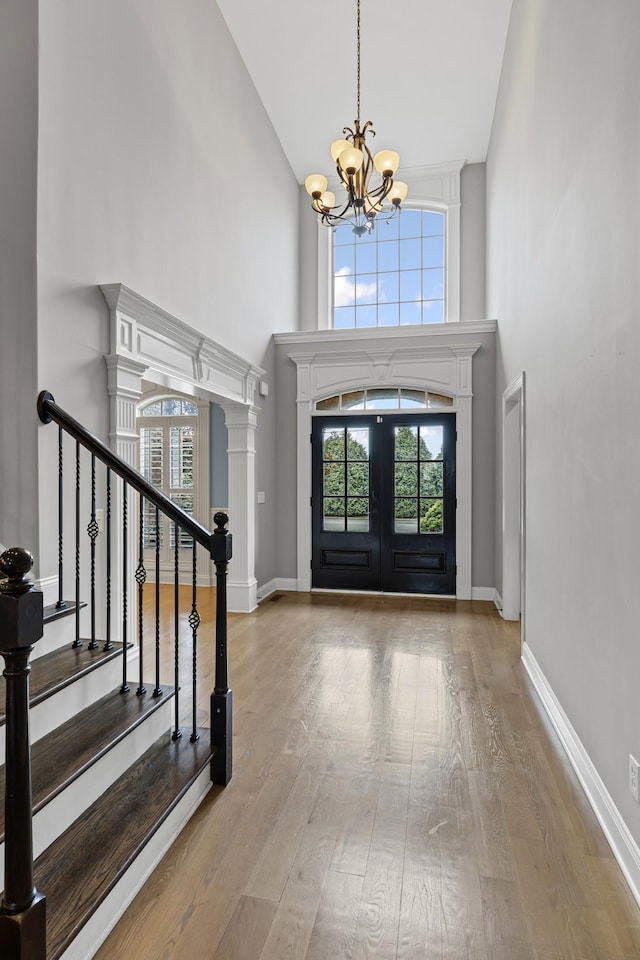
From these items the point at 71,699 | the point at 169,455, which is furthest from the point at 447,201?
the point at 71,699

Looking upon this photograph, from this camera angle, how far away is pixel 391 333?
6176mm

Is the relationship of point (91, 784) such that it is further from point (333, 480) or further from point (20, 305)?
point (333, 480)

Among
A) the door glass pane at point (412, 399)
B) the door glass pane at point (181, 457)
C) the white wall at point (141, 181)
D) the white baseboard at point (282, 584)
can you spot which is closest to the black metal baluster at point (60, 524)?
the white wall at point (141, 181)

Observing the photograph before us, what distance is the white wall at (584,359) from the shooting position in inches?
77.6

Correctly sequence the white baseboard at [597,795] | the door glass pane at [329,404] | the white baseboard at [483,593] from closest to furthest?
the white baseboard at [597,795] → the white baseboard at [483,593] → the door glass pane at [329,404]

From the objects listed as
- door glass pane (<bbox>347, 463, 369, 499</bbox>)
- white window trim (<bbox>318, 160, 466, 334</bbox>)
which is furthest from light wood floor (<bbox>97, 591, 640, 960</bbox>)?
white window trim (<bbox>318, 160, 466, 334</bbox>)

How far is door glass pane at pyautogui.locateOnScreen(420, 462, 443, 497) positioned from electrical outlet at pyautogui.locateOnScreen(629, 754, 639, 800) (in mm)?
4337

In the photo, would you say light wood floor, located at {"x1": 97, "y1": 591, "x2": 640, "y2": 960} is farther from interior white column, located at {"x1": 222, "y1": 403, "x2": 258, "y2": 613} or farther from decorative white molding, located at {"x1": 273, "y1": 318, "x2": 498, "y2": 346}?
decorative white molding, located at {"x1": 273, "y1": 318, "x2": 498, "y2": 346}

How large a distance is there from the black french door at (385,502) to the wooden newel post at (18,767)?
5161 millimetres

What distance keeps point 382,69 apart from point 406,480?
4247mm

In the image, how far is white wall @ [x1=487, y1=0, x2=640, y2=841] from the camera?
6.47 feet

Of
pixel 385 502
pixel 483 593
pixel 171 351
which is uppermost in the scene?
pixel 171 351

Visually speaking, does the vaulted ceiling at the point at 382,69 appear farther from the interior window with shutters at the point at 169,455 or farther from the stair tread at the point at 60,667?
the stair tread at the point at 60,667

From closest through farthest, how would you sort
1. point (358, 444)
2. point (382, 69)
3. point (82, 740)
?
point (82, 740) < point (382, 69) < point (358, 444)
